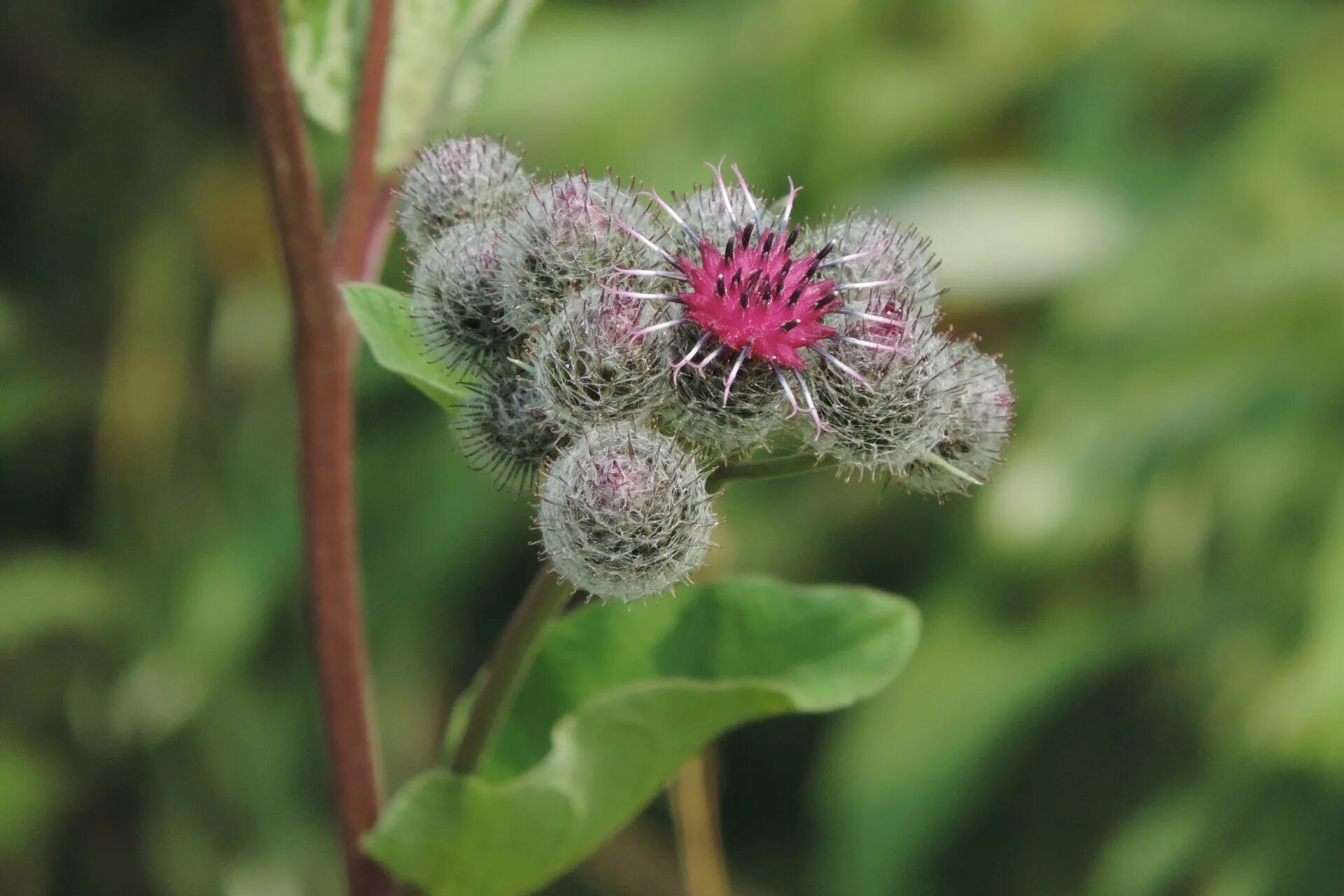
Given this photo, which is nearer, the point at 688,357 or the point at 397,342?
the point at 688,357

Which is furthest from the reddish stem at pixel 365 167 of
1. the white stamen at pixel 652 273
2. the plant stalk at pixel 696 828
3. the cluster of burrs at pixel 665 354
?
the plant stalk at pixel 696 828

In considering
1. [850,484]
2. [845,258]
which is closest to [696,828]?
[850,484]

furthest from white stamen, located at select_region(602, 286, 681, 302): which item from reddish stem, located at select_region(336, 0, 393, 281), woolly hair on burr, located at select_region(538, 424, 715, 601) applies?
reddish stem, located at select_region(336, 0, 393, 281)

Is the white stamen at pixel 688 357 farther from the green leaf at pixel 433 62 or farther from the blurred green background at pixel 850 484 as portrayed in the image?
the blurred green background at pixel 850 484

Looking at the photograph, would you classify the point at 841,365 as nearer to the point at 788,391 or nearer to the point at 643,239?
the point at 788,391

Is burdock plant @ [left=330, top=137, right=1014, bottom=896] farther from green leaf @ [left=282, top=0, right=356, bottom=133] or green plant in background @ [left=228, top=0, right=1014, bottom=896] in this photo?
green leaf @ [left=282, top=0, right=356, bottom=133]

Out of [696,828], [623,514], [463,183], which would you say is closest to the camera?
[623,514]

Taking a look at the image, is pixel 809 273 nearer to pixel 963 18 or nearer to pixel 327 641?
pixel 327 641
